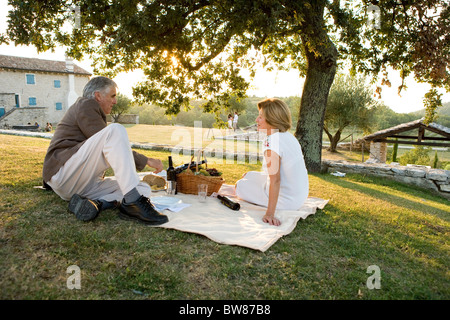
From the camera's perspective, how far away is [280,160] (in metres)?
3.58

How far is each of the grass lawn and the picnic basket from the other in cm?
135

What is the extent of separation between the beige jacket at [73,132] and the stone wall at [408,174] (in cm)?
816

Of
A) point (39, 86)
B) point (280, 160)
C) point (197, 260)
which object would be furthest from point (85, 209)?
point (39, 86)

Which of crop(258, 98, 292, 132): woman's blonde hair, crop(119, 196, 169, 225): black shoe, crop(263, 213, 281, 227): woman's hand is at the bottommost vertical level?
crop(263, 213, 281, 227): woman's hand

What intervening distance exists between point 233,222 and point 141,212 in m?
1.07

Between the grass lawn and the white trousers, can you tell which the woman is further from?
the white trousers

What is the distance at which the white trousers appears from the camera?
2994 mm

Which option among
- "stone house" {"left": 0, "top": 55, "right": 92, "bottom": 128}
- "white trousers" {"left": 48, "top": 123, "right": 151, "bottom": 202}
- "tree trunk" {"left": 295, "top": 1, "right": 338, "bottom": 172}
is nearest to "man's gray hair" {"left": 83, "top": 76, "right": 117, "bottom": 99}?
"white trousers" {"left": 48, "top": 123, "right": 151, "bottom": 202}

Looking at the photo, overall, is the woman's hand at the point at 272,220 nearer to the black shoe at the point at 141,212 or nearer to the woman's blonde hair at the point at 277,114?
the woman's blonde hair at the point at 277,114

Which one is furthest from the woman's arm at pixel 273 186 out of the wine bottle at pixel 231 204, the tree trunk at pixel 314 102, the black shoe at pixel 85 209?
the tree trunk at pixel 314 102

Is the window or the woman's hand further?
the window

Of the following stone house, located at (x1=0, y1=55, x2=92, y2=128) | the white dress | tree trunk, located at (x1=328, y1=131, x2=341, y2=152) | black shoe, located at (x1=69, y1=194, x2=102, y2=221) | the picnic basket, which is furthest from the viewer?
stone house, located at (x1=0, y1=55, x2=92, y2=128)

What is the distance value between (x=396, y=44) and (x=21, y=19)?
940cm
